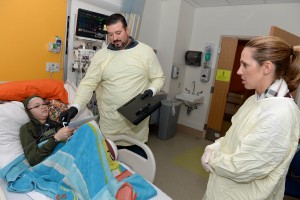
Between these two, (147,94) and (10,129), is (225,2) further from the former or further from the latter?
(10,129)

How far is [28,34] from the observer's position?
7.43ft

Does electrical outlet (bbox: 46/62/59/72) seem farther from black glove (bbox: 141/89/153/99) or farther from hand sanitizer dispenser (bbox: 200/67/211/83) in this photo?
hand sanitizer dispenser (bbox: 200/67/211/83)

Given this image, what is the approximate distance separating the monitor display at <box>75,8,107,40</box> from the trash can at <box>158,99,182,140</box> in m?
1.58

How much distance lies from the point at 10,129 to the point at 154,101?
990mm

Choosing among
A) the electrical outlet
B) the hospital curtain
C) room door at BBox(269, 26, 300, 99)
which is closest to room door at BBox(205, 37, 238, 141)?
room door at BBox(269, 26, 300, 99)

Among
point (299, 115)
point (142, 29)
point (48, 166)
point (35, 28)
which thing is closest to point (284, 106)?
point (299, 115)

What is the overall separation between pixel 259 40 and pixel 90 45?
7.45ft

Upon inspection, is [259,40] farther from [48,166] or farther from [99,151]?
[48,166]

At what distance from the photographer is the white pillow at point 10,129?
1387 millimetres

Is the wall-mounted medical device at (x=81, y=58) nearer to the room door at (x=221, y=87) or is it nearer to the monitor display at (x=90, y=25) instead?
the monitor display at (x=90, y=25)

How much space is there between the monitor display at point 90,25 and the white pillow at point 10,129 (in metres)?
1.22

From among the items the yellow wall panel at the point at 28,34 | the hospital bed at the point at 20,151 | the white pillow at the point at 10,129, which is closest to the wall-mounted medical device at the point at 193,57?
the yellow wall panel at the point at 28,34

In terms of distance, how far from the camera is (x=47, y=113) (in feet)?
5.56

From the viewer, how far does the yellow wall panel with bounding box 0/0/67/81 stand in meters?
2.13
